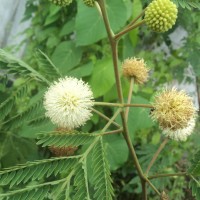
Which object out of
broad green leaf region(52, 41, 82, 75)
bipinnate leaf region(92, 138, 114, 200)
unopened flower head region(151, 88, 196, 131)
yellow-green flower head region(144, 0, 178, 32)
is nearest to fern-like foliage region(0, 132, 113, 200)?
bipinnate leaf region(92, 138, 114, 200)

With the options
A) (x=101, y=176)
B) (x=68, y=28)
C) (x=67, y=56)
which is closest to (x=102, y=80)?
(x=67, y=56)

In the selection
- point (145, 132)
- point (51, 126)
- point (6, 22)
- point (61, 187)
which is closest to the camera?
point (61, 187)

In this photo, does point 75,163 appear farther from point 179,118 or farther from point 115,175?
point 115,175

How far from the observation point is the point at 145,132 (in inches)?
93.8

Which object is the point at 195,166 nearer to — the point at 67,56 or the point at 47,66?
the point at 47,66

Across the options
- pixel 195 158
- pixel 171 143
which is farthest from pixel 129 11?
pixel 195 158

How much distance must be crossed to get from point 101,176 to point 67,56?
1.19 m

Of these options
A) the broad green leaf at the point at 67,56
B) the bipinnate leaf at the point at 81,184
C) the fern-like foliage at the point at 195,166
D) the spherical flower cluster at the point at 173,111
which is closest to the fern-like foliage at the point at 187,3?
the spherical flower cluster at the point at 173,111

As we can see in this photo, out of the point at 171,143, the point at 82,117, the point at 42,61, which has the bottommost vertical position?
the point at 171,143

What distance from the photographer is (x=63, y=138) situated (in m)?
0.98

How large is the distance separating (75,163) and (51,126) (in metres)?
0.55

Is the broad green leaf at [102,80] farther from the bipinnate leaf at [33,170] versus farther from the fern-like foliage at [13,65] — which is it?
the bipinnate leaf at [33,170]

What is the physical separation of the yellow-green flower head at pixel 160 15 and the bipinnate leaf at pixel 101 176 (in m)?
0.29

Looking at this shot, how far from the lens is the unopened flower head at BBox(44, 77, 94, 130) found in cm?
106
